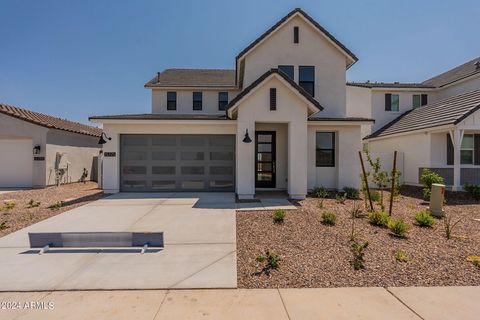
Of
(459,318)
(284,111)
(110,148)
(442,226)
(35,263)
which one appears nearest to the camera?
(459,318)

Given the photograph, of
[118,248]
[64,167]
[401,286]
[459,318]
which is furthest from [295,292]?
[64,167]

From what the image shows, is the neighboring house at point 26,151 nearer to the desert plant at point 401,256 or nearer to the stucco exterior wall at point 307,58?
the stucco exterior wall at point 307,58

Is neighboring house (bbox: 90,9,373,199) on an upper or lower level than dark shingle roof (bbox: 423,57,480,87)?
lower

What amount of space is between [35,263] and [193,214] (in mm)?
4133

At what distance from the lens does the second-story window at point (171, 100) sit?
760 inches

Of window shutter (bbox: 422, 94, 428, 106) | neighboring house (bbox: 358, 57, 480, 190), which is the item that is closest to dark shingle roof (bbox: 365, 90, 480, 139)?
neighboring house (bbox: 358, 57, 480, 190)

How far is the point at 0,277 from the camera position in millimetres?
4285

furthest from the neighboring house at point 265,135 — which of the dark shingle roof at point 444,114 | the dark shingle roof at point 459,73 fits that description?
the dark shingle roof at point 459,73

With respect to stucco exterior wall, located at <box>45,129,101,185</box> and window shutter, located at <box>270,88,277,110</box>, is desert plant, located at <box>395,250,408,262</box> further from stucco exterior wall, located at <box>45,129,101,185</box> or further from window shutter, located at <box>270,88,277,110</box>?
stucco exterior wall, located at <box>45,129,101,185</box>

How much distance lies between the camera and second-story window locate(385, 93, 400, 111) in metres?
20.7

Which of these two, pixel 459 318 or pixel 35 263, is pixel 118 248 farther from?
pixel 459 318

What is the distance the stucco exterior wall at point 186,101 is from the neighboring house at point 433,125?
1009 centimetres

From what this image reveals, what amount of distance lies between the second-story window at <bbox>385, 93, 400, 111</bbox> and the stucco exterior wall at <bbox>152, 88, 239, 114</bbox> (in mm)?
12450

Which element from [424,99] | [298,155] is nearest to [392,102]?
[424,99]
